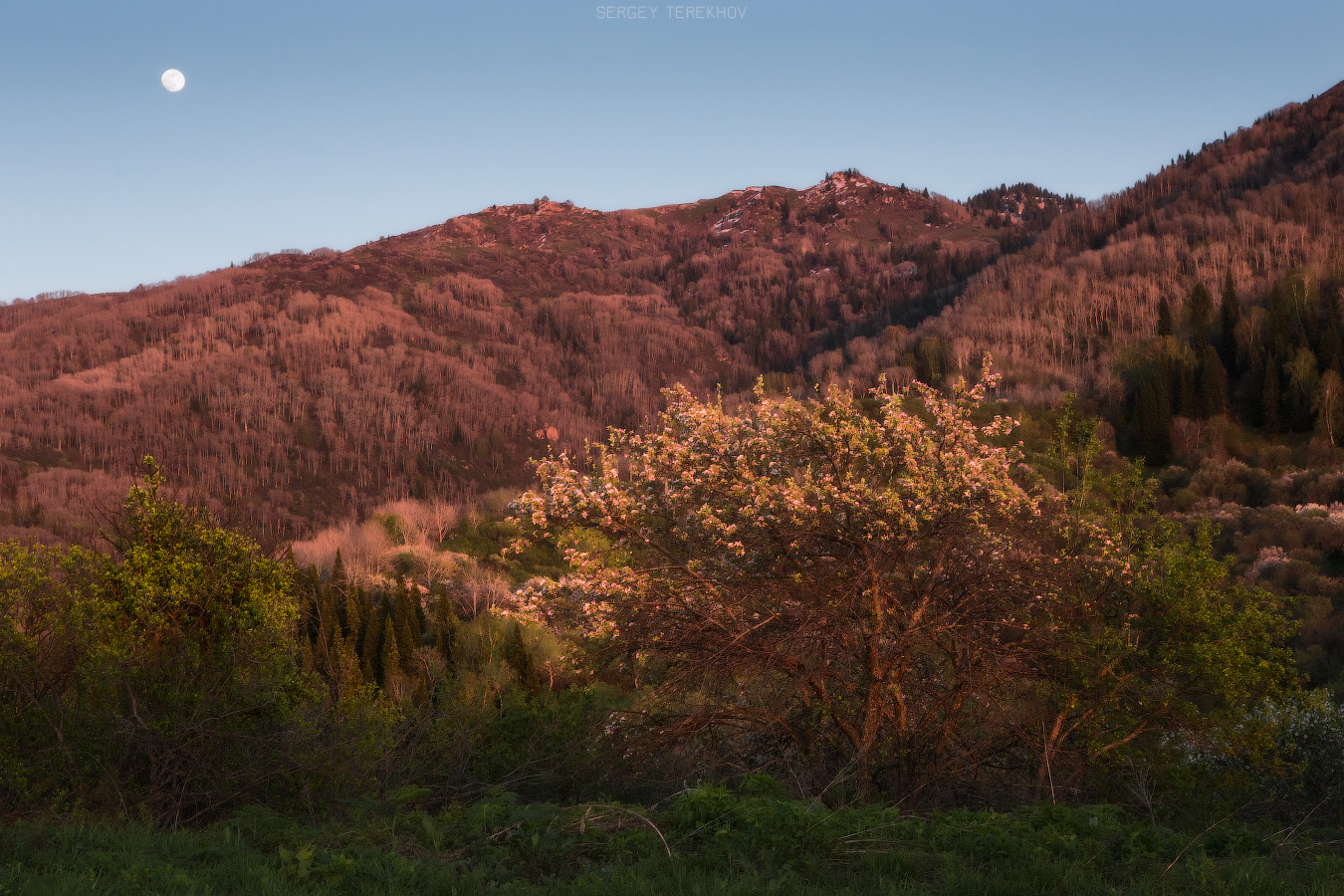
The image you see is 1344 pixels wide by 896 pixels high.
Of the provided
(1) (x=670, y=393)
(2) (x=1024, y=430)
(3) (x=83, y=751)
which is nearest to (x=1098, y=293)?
(2) (x=1024, y=430)

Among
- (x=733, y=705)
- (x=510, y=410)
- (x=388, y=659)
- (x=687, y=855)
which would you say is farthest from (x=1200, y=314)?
(x=510, y=410)

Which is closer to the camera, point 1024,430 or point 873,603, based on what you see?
point 873,603

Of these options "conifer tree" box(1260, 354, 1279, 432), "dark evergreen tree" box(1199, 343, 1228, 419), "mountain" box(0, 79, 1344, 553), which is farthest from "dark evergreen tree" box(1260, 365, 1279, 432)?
"mountain" box(0, 79, 1344, 553)

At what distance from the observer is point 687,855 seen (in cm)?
744

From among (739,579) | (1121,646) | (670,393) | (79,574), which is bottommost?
(1121,646)

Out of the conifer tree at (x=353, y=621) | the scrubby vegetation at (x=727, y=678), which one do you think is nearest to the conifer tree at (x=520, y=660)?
the conifer tree at (x=353, y=621)

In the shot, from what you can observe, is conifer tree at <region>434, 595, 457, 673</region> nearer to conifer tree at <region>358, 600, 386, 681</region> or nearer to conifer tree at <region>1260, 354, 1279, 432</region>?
conifer tree at <region>358, 600, 386, 681</region>

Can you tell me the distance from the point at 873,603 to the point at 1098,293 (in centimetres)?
13587

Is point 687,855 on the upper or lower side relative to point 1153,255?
lower

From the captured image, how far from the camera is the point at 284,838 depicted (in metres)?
8.70

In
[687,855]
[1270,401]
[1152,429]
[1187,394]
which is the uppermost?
[687,855]

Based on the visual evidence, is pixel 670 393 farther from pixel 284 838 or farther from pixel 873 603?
pixel 284 838

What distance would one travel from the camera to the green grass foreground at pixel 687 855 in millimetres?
6719

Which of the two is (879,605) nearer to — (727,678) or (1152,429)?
(727,678)
